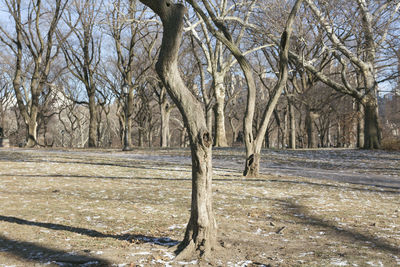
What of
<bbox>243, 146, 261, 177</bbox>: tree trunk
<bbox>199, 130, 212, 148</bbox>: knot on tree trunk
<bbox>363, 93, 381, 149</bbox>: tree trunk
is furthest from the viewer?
<bbox>363, 93, 381, 149</bbox>: tree trunk

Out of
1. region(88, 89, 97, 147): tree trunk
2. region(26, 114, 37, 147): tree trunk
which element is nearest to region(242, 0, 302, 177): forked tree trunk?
region(88, 89, 97, 147): tree trunk

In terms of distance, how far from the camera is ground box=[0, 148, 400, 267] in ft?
12.2

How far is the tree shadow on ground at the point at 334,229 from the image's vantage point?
4.15 meters

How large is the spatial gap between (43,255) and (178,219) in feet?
7.18

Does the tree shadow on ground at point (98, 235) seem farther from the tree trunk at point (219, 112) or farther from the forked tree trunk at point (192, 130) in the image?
the tree trunk at point (219, 112)

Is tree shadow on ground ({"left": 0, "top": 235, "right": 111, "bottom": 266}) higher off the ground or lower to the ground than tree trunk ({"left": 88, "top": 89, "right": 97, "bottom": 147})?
lower

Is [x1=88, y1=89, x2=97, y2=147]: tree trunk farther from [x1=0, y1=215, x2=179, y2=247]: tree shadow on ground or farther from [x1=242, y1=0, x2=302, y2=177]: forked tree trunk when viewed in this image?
[x1=0, y1=215, x2=179, y2=247]: tree shadow on ground

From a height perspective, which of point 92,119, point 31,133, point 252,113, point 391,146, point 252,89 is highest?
point 92,119

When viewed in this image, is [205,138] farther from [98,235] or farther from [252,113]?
[252,113]

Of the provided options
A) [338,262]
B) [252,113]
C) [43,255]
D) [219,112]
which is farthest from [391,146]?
[43,255]

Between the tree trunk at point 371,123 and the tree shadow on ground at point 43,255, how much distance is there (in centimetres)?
1775

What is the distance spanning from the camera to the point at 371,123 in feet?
58.3

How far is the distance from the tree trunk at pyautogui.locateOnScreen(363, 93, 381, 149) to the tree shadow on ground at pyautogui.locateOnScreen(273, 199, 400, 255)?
1357cm

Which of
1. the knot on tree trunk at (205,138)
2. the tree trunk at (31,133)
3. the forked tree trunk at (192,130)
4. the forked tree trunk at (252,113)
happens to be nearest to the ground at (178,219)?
the forked tree trunk at (192,130)
